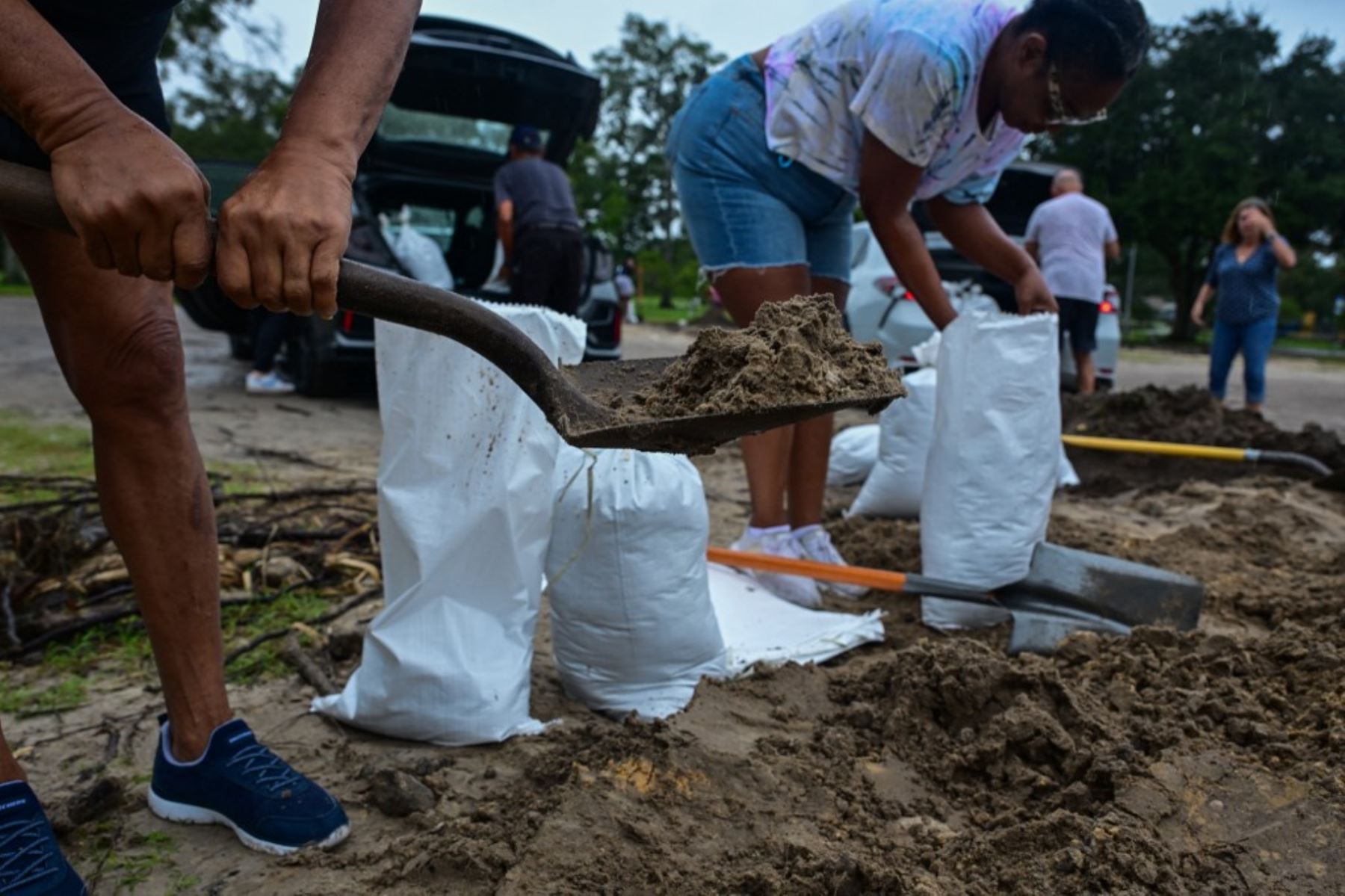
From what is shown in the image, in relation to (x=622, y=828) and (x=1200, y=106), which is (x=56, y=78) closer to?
(x=622, y=828)

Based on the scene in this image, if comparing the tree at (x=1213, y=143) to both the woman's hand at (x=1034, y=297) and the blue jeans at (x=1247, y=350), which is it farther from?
the woman's hand at (x=1034, y=297)

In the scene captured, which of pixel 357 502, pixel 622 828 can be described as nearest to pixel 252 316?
pixel 357 502

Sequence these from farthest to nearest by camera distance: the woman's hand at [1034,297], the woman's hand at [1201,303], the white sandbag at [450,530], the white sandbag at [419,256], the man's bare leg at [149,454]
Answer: the woman's hand at [1201,303] < the white sandbag at [419,256] < the woman's hand at [1034,297] < the white sandbag at [450,530] < the man's bare leg at [149,454]

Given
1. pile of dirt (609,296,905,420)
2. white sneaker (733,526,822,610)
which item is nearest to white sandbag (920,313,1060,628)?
white sneaker (733,526,822,610)

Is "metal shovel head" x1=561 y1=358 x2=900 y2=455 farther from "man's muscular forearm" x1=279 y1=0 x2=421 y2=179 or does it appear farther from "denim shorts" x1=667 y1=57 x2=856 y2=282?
"denim shorts" x1=667 y1=57 x2=856 y2=282

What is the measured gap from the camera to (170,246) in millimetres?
1045

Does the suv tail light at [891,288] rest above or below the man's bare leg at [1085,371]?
above

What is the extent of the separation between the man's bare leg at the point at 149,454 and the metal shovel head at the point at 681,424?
63cm

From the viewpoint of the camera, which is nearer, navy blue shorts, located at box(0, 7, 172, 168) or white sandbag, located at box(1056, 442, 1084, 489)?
navy blue shorts, located at box(0, 7, 172, 168)

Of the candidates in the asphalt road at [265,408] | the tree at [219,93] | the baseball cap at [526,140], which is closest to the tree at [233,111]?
the tree at [219,93]

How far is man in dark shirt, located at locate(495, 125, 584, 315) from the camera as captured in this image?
17.6ft

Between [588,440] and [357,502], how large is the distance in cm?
229

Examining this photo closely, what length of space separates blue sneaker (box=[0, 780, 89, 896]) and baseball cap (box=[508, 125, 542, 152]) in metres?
4.78

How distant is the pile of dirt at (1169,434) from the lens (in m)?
4.27
